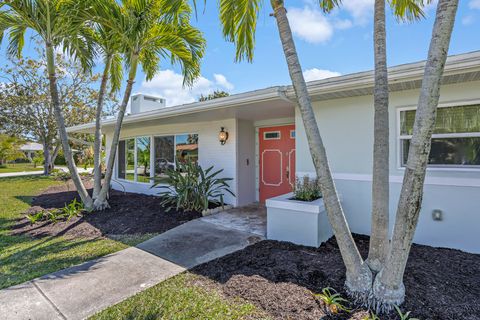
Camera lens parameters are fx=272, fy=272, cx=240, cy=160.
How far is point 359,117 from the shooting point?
5078 millimetres

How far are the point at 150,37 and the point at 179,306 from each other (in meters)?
5.82

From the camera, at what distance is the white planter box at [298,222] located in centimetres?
448

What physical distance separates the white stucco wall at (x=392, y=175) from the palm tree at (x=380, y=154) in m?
2.15

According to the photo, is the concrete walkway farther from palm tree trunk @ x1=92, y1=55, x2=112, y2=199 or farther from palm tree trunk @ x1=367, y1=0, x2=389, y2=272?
palm tree trunk @ x1=92, y1=55, x2=112, y2=199

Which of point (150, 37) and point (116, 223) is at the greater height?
point (150, 37)

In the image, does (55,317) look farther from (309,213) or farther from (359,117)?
(359,117)

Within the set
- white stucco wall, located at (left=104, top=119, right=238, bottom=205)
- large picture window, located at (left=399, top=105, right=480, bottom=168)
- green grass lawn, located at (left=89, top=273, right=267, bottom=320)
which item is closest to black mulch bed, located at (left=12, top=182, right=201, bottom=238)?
white stucco wall, located at (left=104, top=119, right=238, bottom=205)

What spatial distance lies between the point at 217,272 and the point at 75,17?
569 centimetres

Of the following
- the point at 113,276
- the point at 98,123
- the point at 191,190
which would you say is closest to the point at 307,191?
the point at 191,190

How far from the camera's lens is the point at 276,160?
7828mm

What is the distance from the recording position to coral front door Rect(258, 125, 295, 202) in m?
7.48

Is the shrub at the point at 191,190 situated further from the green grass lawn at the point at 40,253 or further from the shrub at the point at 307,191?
the shrub at the point at 307,191

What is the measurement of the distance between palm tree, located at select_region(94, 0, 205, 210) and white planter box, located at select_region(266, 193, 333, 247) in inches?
148

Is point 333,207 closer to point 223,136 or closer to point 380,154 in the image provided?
point 380,154
